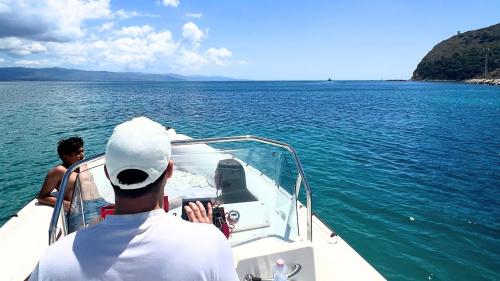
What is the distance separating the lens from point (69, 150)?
5566 millimetres

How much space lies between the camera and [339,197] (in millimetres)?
9688

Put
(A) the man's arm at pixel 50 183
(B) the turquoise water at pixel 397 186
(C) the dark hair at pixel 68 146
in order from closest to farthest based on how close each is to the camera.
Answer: (C) the dark hair at pixel 68 146 < (A) the man's arm at pixel 50 183 < (B) the turquoise water at pixel 397 186

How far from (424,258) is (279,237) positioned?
3907 mm

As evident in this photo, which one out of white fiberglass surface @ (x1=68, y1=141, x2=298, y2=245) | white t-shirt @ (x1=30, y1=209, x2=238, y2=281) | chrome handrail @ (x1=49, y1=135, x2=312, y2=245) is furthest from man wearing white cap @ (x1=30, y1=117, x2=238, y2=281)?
white fiberglass surface @ (x1=68, y1=141, x2=298, y2=245)

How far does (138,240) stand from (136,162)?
34cm

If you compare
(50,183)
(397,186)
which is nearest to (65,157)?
(50,183)

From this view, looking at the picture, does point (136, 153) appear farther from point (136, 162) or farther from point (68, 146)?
point (68, 146)

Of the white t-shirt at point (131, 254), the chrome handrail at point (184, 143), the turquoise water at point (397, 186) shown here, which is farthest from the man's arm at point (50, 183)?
the white t-shirt at point (131, 254)

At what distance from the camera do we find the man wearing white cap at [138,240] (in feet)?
4.81

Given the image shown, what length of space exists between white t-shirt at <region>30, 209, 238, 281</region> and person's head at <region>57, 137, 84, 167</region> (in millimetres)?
4498

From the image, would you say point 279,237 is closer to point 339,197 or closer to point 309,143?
point 339,197

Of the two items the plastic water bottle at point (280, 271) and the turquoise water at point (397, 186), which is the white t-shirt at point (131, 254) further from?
the turquoise water at point (397, 186)

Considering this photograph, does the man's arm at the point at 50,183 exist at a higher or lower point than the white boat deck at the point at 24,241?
higher

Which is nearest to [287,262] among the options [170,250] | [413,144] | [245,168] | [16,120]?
[245,168]
